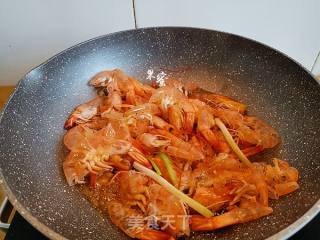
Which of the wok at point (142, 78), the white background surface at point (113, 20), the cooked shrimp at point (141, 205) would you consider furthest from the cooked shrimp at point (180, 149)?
the white background surface at point (113, 20)

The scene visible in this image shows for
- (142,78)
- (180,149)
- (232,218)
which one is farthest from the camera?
(142,78)

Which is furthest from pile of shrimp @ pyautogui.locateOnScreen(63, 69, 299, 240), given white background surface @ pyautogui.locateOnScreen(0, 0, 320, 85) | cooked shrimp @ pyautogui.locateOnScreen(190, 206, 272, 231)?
white background surface @ pyautogui.locateOnScreen(0, 0, 320, 85)

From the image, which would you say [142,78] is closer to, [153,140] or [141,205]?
[153,140]

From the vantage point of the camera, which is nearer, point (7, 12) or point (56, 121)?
point (56, 121)

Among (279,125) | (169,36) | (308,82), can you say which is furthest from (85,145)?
(308,82)

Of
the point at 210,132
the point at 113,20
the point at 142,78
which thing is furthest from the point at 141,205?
the point at 113,20

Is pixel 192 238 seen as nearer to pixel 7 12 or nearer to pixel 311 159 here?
pixel 311 159

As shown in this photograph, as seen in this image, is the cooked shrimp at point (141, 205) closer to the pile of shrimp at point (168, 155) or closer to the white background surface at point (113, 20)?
the pile of shrimp at point (168, 155)
